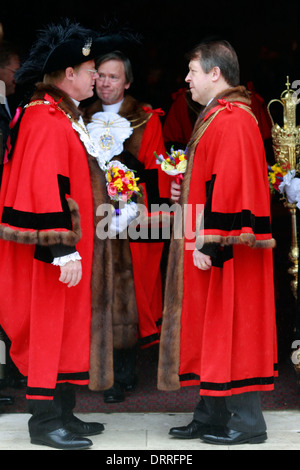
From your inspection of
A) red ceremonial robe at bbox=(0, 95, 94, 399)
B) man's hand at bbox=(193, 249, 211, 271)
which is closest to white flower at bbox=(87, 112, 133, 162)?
red ceremonial robe at bbox=(0, 95, 94, 399)

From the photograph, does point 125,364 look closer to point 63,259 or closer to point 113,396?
point 113,396

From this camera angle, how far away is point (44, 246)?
4.36 meters

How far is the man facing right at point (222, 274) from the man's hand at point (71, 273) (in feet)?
1.90

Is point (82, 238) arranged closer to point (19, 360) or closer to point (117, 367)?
point (19, 360)

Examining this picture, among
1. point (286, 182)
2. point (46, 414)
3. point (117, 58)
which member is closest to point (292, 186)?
point (286, 182)

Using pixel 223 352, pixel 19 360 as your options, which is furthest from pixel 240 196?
pixel 19 360

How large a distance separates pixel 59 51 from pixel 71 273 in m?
1.19

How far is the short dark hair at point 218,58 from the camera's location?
179 inches

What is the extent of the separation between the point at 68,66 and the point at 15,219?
2.91 feet

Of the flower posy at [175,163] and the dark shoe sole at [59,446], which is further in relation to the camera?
the flower posy at [175,163]

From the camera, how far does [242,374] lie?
4449 mm

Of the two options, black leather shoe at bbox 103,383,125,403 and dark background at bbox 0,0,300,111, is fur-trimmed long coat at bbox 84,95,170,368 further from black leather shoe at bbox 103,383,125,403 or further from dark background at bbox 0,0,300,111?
dark background at bbox 0,0,300,111

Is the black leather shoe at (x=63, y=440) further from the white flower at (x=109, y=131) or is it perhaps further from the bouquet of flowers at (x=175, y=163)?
the white flower at (x=109, y=131)

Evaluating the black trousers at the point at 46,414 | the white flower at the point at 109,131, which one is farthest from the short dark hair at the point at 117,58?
the black trousers at the point at 46,414
